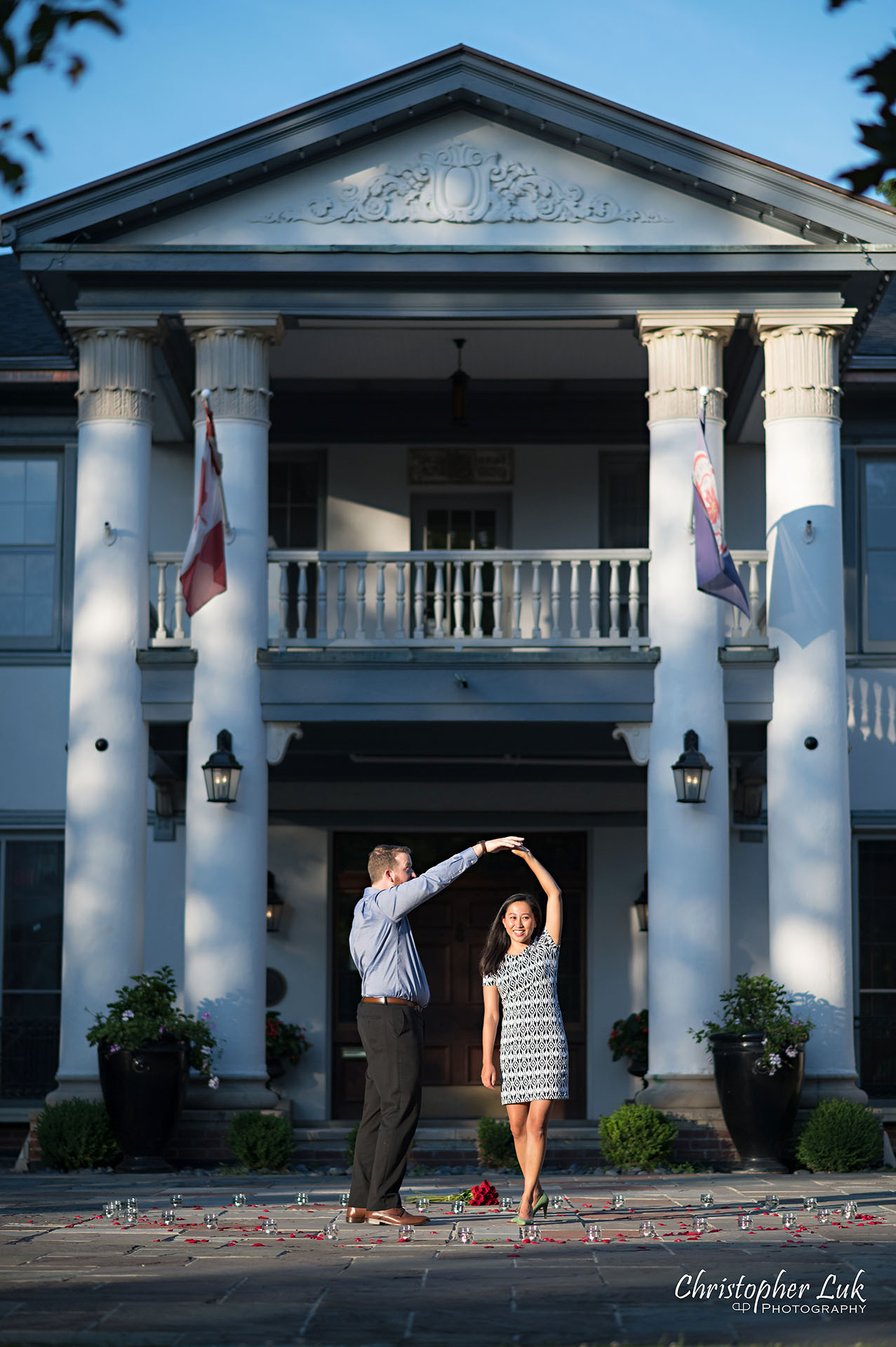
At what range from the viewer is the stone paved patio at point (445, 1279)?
222 inches

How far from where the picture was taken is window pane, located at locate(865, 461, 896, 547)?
53.7 ft

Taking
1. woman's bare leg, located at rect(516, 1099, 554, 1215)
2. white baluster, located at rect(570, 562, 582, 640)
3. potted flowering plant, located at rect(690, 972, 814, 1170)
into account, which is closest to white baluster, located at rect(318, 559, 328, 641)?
white baluster, located at rect(570, 562, 582, 640)

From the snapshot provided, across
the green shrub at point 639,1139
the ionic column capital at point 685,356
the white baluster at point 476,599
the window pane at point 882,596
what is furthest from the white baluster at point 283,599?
the window pane at point 882,596

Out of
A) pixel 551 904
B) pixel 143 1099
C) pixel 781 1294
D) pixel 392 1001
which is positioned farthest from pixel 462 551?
pixel 781 1294

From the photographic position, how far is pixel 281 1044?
15766mm

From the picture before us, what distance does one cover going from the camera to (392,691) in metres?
14.0

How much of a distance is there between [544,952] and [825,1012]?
5.59 meters

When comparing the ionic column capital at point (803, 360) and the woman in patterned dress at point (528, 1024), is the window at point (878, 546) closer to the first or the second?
the ionic column capital at point (803, 360)

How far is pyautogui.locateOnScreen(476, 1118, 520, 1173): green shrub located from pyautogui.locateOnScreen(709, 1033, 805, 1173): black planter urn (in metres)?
1.65

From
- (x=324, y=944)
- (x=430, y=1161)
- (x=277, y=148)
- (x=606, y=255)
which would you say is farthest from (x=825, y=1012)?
(x=277, y=148)

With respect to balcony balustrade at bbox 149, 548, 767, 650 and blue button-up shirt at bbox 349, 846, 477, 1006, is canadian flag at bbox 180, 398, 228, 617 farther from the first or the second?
blue button-up shirt at bbox 349, 846, 477, 1006

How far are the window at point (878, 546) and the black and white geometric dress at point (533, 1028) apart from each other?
880cm

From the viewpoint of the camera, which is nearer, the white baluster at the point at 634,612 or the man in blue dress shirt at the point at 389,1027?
the man in blue dress shirt at the point at 389,1027

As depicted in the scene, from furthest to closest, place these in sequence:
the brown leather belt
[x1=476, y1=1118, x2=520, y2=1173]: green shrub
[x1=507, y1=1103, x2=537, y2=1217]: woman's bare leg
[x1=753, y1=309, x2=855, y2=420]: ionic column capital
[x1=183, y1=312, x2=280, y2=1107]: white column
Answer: [x1=753, y1=309, x2=855, y2=420]: ionic column capital
[x1=183, y1=312, x2=280, y2=1107]: white column
[x1=476, y1=1118, x2=520, y2=1173]: green shrub
[x1=507, y1=1103, x2=537, y2=1217]: woman's bare leg
the brown leather belt
